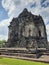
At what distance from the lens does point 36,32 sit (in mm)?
51250

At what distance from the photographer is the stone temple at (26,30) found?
47.6 m

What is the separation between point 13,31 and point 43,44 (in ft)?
36.2

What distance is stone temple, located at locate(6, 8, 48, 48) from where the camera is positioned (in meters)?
47.6

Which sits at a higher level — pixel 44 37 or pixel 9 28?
pixel 9 28

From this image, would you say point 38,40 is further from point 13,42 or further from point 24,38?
point 13,42

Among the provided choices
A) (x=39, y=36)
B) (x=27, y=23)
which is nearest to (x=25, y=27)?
(x=27, y=23)

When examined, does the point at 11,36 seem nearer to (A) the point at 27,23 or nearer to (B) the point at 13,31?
(B) the point at 13,31

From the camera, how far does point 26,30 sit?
50.8 m

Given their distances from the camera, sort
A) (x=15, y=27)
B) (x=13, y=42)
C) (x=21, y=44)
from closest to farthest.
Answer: (x=21, y=44) < (x=13, y=42) < (x=15, y=27)

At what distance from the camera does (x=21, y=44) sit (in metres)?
45.6

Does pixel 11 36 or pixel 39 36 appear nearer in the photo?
pixel 39 36

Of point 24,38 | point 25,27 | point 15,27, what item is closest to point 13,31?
point 15,27

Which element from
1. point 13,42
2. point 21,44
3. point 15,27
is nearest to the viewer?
point 21,44

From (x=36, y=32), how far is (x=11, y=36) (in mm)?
7937
